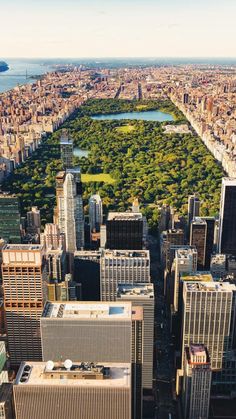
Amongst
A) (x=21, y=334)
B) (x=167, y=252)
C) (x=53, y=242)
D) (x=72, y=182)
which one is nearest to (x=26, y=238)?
(x=53, y=242)

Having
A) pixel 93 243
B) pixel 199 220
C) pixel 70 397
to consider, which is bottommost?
pixel 93 243

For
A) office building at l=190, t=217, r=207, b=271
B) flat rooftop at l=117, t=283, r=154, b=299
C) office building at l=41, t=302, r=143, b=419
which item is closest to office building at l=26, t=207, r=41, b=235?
office building at l=190, t=217, r=207, b=271

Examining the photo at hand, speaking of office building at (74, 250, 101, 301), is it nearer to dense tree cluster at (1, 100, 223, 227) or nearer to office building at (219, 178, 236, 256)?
office building at (219, 178, 236, 256)

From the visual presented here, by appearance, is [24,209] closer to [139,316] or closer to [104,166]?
[104,166]

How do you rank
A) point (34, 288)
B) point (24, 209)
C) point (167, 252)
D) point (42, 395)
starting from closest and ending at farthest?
1. point (42, 395)
2. point (34, 288)
3. point (167, 252)
4. point (24, 209)

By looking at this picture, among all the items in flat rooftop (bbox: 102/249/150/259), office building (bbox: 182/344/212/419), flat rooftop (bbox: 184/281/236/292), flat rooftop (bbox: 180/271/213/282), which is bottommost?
office building (bbox: 182/344/212/419)

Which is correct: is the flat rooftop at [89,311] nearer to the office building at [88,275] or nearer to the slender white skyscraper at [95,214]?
the office building at [88,275]

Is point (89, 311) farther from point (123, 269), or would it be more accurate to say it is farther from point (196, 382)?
point (123, 269)
